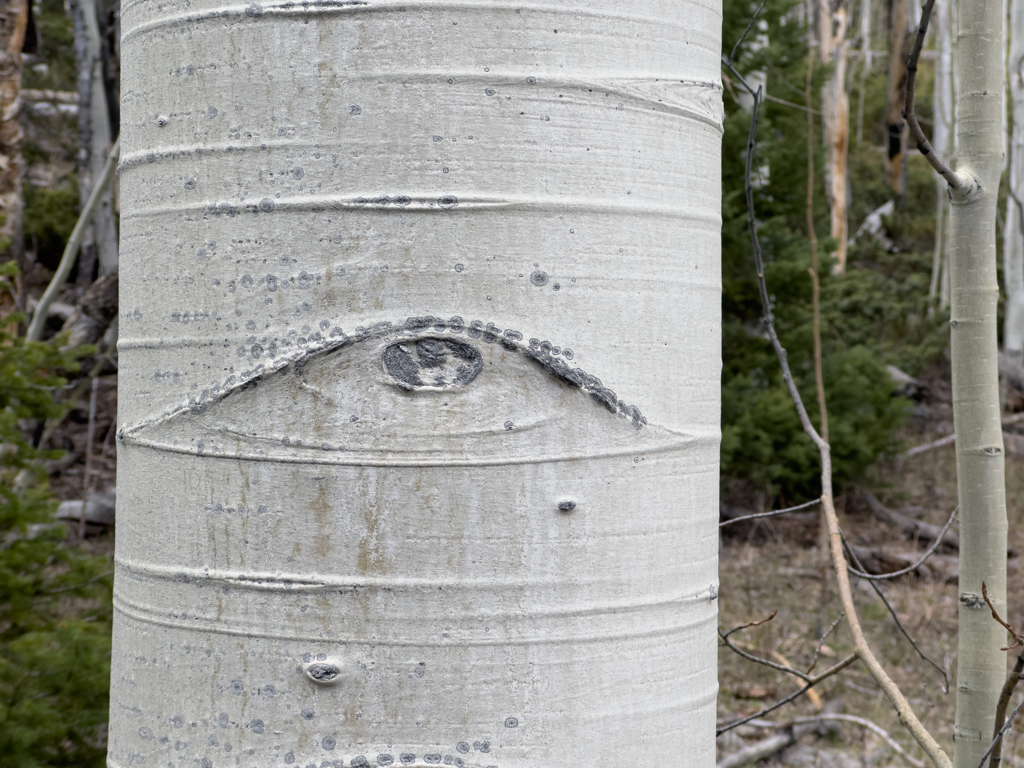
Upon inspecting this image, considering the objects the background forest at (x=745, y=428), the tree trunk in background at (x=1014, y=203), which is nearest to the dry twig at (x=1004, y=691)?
the background forest at (x=745, y=428)

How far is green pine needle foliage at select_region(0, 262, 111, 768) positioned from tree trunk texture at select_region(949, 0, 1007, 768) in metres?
2.07

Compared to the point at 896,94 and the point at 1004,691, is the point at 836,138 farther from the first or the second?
the point at 1004,691

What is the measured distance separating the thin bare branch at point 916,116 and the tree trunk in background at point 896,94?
13758mm

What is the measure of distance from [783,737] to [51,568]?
4373 mm

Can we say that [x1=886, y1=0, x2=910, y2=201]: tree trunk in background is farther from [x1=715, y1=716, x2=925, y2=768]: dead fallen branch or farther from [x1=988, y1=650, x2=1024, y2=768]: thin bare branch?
[x1=988, y1=650, x2=1024, y2=768]: thin bare branch

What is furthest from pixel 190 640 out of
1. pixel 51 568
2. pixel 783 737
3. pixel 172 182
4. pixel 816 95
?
pixel 816 95

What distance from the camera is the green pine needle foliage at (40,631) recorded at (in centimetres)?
227

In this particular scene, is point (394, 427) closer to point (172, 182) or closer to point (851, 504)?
point (172, 182)

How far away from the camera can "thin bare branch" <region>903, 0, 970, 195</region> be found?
976 millimetres

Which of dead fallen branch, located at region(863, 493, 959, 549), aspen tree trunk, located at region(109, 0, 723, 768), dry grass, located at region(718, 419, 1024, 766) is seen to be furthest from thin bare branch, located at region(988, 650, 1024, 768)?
dead fallen branch, located at region(863, 493, 959, 549)

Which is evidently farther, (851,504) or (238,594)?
(851,504)

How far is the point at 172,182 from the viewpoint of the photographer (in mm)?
625

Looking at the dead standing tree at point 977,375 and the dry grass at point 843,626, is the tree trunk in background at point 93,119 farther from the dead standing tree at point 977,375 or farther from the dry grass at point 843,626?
the dead standing tree at point 977,375

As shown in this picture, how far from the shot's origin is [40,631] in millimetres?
2646
